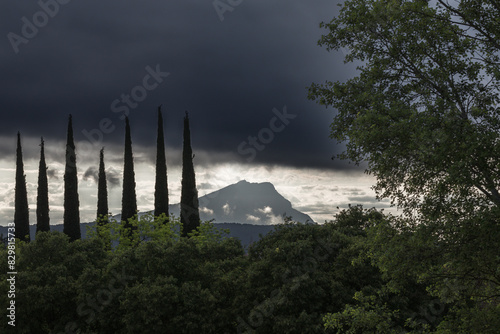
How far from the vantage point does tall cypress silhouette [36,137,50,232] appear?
51.6 metres

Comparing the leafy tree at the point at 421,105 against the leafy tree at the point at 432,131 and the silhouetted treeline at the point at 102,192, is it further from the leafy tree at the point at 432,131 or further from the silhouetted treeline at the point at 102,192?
the silhouetted treeline at the point at 102,192

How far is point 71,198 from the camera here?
47625 mm

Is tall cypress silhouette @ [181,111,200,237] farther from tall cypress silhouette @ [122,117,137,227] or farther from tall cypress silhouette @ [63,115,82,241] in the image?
tall cypress silhouette @ [63,115,82,241]

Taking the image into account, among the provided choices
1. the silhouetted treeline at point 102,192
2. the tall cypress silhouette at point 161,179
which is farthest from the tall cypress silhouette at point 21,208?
the tall cypress silhouette at point 161,179

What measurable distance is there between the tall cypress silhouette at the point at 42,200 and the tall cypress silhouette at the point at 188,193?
1737cm

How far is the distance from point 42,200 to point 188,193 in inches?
724

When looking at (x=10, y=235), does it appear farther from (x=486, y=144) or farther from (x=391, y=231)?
(x=486, y=144)

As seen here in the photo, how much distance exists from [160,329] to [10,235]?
10.3 m

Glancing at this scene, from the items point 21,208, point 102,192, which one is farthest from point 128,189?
point 21,208

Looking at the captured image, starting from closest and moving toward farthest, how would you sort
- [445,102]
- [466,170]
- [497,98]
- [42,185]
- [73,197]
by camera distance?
[466,170] < [445,102] < [497,98] < [73,197] < [42,185]

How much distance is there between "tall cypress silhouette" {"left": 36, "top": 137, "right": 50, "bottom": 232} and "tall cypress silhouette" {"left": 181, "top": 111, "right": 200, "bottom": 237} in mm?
17374

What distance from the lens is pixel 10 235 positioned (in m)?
24.0

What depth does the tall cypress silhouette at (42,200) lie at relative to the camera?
51.6 m

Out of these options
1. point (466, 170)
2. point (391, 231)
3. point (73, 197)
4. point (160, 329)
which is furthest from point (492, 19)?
point (73, 197)
